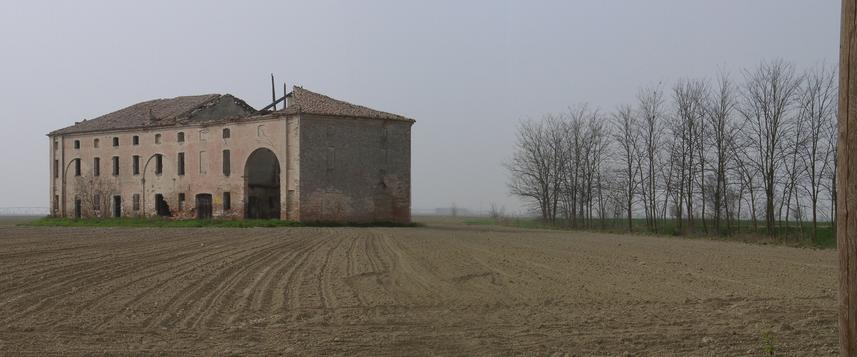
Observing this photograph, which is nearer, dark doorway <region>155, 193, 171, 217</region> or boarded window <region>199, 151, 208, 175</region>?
boarded window <region>199, 151, 208, 175</region>

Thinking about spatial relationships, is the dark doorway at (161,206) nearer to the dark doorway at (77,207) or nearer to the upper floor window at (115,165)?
the upper floor window at (115,165)

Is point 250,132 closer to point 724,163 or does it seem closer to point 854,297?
point 724,163

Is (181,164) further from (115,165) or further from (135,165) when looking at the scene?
(115,165)

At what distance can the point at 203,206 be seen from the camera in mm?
49969

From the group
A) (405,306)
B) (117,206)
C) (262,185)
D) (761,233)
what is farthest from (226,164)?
(405,306)

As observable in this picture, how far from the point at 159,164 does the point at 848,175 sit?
2110 inches

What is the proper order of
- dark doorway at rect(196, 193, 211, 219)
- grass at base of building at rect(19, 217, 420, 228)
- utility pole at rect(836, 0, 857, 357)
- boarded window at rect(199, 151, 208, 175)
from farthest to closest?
boarded window at rect(199, 151, 208, 175), dark doorway at rect(196, 193, 211, 219), grass at base of building at rect(19, 217, 420, 228), utility pole at rect(836, 0, 857, 357)

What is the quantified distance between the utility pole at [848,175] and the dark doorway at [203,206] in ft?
160

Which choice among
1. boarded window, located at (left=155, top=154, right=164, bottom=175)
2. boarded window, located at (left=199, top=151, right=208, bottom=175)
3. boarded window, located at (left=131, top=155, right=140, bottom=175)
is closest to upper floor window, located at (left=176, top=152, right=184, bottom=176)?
boarded window, located at (left=155, top=154, right=164, bottom=175)

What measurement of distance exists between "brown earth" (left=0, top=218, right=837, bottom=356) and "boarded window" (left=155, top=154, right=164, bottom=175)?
3461 centimetres

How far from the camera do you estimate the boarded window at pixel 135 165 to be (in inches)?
2120

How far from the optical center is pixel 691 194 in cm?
3969

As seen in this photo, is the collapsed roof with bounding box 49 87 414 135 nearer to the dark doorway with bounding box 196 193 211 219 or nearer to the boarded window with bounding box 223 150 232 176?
the boarded window with bounding box 223 150 232 176

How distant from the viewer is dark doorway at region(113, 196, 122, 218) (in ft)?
180
